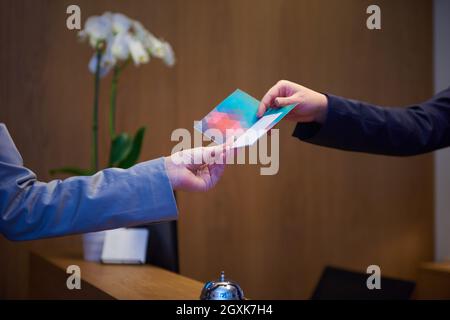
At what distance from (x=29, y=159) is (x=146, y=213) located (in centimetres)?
198

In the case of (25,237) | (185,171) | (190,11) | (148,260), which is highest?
(190,11)

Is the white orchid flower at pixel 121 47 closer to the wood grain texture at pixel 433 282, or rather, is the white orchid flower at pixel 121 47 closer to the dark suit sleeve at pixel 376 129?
the dark suit sleeve at pixel 376 129

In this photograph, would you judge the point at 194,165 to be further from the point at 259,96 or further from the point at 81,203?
the point at 259,96

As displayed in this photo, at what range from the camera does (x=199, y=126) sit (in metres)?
1.17

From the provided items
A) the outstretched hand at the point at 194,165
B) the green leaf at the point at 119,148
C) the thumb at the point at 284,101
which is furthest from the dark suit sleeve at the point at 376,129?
the green leaf at the point at 119,148

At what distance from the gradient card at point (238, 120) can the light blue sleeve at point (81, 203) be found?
0.50 ft

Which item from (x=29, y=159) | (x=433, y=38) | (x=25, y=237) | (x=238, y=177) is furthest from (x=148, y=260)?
(x=433, y=38)

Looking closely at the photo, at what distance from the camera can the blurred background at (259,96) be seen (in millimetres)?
2865

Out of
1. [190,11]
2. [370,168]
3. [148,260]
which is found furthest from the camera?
[370,168]

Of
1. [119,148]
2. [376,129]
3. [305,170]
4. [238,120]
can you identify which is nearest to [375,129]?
[376,129]

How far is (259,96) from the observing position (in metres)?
3.33

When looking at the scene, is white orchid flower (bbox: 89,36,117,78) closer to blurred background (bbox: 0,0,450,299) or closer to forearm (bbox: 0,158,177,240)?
blurred background (bbox: 0,0,450,299)
